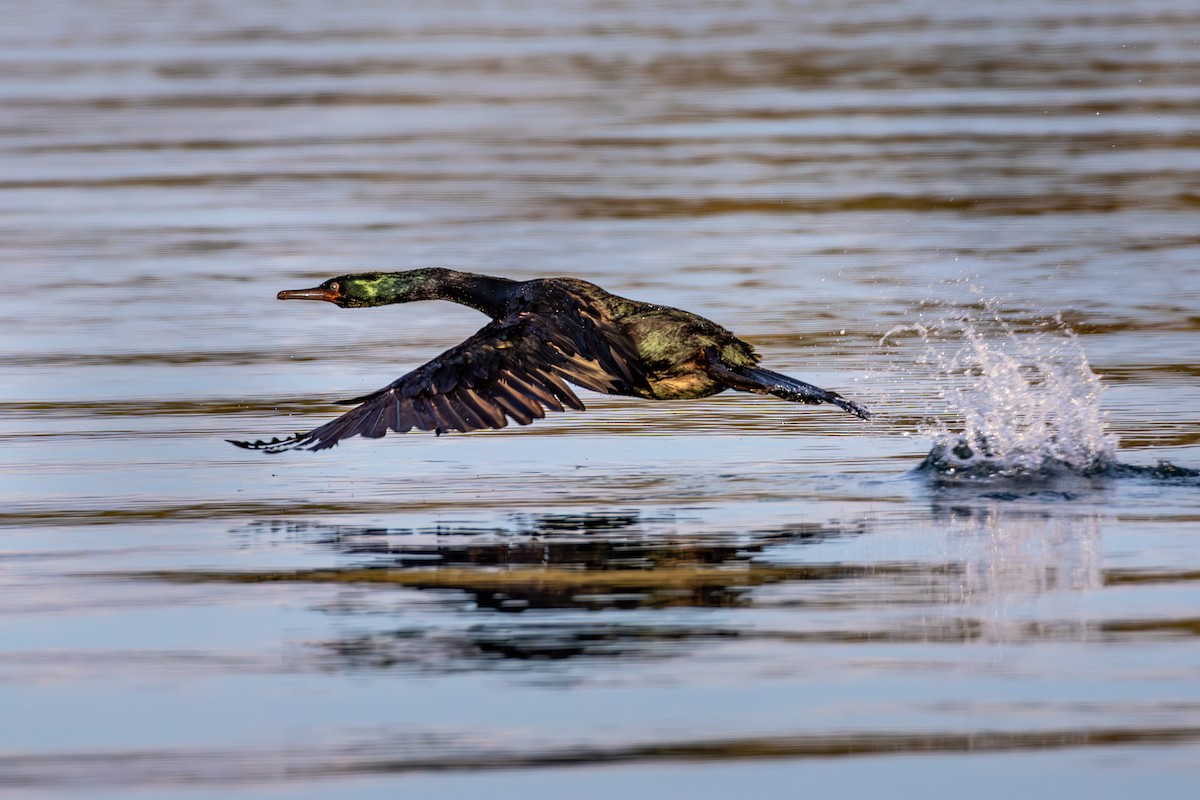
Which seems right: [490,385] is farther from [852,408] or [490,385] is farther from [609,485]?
[852,408]

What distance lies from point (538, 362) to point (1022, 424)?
84.0 inches

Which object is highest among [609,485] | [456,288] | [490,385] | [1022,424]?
[456,288]

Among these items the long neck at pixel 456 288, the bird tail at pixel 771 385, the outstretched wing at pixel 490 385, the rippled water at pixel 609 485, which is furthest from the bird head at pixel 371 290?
the bird tail at pixel 771 385

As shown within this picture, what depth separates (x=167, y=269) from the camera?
15.8 metres

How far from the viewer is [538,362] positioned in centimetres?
916

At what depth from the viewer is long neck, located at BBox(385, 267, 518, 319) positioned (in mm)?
10336

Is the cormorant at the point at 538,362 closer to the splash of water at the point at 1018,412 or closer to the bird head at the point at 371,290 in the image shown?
the bird head at the point at 371,290

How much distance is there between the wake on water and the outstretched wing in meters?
1.43

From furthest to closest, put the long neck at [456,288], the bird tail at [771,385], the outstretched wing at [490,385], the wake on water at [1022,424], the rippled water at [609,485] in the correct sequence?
the long neck at [456,288]
the bird tail at [771,385]
the wake on water at [1022,424]
the outstretched wing at [490,385]
the rippled water at [609,485]

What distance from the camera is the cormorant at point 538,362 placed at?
8.93 metres

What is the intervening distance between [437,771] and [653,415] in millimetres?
5749

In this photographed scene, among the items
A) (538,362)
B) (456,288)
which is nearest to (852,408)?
(538,362)

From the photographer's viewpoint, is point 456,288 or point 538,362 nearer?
point 538,362

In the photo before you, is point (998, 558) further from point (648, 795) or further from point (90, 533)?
point (90, 533)
